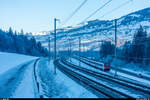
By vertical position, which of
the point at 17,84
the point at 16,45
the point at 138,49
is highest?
the point at 16,45

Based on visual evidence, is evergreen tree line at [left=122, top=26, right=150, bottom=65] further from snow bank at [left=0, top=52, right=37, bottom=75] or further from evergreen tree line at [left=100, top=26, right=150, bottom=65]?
snow bank at [left=0, top=52, right=37, bottom=75]

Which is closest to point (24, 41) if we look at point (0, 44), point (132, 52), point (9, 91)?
point (0, 44)

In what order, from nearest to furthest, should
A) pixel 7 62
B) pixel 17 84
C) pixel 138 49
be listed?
pixel 17 84
pixel 7 62
pixel 138 49

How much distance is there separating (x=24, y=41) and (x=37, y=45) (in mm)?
11647

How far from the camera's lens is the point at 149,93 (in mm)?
11969

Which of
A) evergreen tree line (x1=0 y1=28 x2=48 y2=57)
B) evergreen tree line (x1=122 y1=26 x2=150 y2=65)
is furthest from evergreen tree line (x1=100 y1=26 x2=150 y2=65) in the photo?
evergreen tree line (x1=0 y1=28 x2=48 y2=57)

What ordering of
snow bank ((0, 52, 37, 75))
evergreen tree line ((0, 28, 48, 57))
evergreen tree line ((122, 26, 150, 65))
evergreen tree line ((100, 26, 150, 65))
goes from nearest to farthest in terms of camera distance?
snow bank ((0, 52, 37, 75))
evergreen tree line ((100, 26, 150, 65))
evergreen tree line ((122, 26, 150, 65))
evergreen tree line ((0, 28, 48, 57))

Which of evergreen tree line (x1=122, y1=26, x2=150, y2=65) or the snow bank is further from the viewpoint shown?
evergreen tree line (x1=122, y1=26, x2=150, y2=65)

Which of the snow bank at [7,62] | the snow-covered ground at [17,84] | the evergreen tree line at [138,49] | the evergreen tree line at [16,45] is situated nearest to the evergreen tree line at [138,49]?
the evergreen tree line at [138,49]

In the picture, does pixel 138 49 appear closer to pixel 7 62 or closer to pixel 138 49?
pixel 138 49

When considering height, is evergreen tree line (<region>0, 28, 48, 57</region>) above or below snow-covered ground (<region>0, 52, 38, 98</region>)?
above

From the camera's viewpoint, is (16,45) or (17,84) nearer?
(17,84)

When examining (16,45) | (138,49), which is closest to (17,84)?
(138,49)

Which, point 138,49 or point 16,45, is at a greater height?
point 16,45
